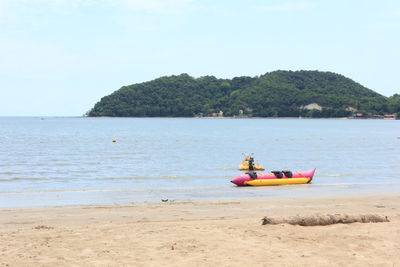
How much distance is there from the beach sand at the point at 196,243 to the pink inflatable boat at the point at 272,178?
31.6 ft

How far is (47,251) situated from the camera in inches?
389

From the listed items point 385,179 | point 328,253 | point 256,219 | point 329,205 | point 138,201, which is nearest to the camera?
point 328,253

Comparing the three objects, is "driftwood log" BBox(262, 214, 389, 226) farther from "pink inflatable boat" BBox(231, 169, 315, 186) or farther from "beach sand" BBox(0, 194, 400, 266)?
"pink inflatable boat" BBox(231, 169, 315, 186)

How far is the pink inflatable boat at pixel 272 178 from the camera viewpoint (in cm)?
2497

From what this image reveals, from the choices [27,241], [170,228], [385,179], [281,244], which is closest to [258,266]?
[281,244]

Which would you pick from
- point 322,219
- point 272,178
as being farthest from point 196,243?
point 272,178

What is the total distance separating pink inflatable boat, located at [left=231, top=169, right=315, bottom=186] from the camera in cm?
2497

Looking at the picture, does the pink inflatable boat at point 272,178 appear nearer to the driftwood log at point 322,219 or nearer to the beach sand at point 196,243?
the beach sand at point 196,243

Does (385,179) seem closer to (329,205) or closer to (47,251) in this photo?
(329,205)

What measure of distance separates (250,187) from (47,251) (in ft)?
52.8

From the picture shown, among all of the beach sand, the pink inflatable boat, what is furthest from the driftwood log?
the pink inflatable boat

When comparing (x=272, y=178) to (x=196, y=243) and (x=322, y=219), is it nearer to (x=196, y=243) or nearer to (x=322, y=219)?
(x=322, y=219)

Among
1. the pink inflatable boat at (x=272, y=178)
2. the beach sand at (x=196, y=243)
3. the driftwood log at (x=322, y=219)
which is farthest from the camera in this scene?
the pink inflatable boat at (x=272, y=178)

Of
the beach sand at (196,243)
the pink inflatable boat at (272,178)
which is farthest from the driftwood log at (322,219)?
the pink inflatable boat at (272,178)
